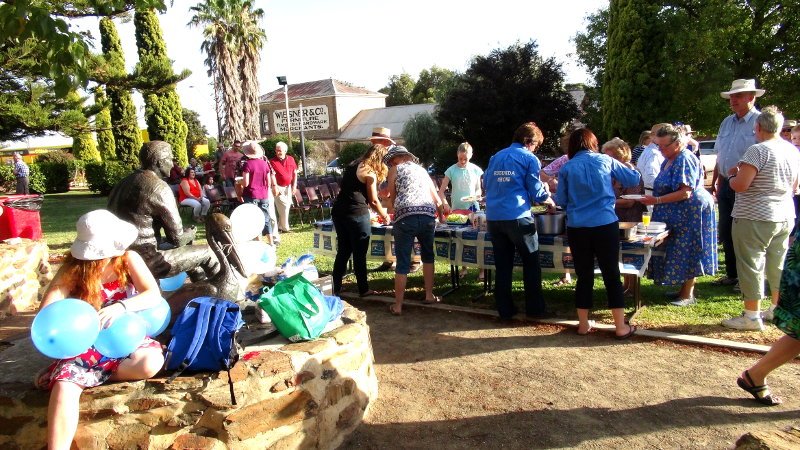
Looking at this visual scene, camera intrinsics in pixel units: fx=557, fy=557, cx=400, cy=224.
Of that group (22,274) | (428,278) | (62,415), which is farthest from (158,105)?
(62,415)

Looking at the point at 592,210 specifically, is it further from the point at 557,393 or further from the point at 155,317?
the point at 155,317

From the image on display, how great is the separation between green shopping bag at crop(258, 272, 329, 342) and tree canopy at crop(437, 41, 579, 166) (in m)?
16.4

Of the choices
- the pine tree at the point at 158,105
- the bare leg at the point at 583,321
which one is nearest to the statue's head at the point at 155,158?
the bare leg at the point at 583,321

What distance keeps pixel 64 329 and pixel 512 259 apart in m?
3.70

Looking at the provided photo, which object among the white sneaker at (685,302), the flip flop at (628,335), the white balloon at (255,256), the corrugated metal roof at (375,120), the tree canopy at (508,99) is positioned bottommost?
the flip flop at (628,335)

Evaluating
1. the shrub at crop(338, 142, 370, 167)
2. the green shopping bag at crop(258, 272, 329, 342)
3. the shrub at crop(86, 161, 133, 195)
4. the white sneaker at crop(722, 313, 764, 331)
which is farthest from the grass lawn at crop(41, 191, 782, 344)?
the shrub at crop(86, 161, 133, 195)

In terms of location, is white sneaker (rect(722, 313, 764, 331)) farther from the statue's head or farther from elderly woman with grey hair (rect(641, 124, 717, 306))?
the statue's head

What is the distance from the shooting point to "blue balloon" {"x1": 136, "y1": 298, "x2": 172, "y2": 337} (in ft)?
9.31

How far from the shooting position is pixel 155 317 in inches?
114

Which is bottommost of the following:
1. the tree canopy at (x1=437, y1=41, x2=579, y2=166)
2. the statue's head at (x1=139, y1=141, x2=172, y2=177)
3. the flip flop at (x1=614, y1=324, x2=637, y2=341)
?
the flip flop at (x1=614, y1=324, x2=637, y2=341)

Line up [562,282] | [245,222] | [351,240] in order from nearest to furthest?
[245,222], [351,240], [562,282]

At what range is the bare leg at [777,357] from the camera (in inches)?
126

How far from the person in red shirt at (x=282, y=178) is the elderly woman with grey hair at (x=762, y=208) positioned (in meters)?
7.34

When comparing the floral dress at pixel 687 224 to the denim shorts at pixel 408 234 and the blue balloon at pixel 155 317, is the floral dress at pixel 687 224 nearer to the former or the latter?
the denim shorts at pixel 408 234
